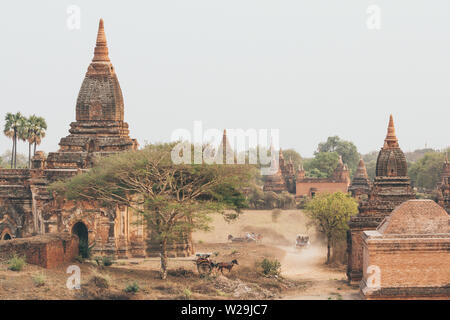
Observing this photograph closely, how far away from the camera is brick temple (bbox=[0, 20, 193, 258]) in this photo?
4284 centimetres

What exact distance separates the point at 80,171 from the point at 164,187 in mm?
7570

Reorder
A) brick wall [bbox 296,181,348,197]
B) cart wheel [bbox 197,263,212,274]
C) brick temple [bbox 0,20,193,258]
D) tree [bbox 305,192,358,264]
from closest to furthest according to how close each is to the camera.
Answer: cart wheel [bbox 197,263,212,274] → brick temple [bbox 0,20,193,258] → tree [bbox 305,192,358,264] → brick wall [bbox 296,181,348,197]

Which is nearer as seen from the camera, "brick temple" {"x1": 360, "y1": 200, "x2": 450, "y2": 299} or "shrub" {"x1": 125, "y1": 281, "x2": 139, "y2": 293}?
"shrub" {"x1": 125, "y1": 281, "x2": 139, "y2": 293}

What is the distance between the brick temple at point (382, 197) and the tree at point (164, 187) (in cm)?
510

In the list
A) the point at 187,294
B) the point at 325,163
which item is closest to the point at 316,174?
the point at 325,163

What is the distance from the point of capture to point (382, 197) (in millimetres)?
40031

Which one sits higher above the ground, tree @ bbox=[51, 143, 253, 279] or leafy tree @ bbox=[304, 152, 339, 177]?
leafy tree @ bbox=[304, 152, 339, 177]

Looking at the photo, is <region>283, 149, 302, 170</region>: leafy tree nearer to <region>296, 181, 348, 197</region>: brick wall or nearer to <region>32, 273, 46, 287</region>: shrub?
<region>296, 181, 348, 197</region>: brick wall

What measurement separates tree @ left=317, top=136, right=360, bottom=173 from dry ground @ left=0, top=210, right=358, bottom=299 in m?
81.6

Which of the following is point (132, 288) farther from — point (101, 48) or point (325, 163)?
point (325, 163)

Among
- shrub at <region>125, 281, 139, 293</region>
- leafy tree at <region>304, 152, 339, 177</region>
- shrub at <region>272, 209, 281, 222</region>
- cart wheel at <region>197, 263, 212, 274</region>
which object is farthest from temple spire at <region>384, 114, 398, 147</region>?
leafy tree at <region>304, 152, 339, 177</region>

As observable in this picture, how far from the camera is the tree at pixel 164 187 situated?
3694cm

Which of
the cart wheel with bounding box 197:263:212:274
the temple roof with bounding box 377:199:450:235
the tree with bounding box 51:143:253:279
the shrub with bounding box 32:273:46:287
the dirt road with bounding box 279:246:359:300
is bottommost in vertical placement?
the dirt road with bounding box 279:246:359:300
